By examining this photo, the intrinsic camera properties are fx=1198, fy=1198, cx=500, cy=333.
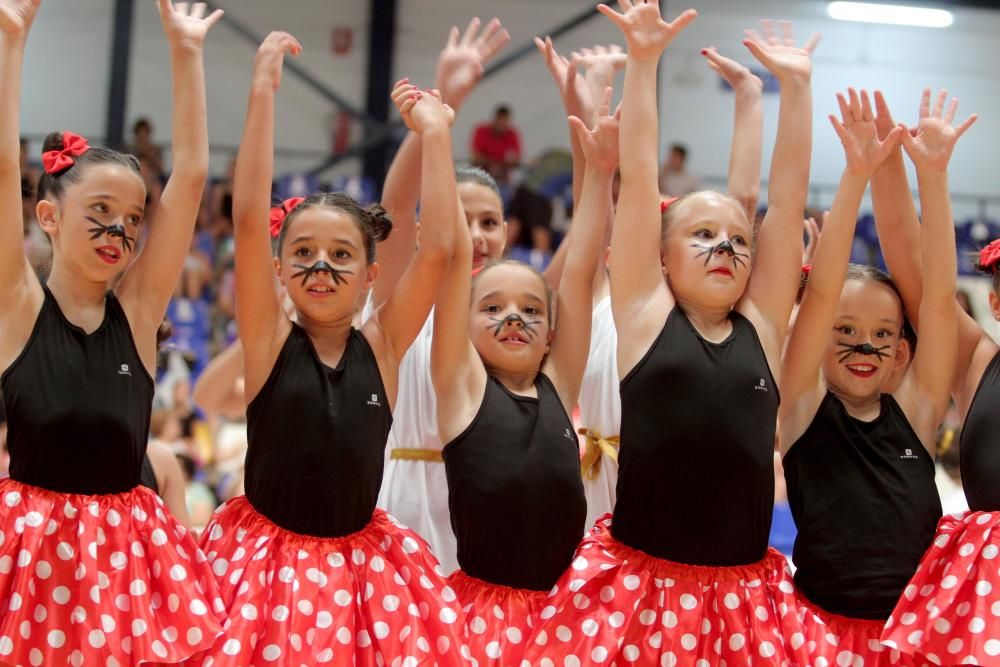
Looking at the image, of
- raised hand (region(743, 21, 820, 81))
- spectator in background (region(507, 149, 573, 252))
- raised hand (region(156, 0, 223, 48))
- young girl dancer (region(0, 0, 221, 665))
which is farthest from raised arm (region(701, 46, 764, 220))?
spectator in background (region(507, 149, 573, 252))

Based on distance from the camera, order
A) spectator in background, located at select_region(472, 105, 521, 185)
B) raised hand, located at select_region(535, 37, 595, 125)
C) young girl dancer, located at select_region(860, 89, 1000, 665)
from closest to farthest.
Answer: young girl dancer, located at select_region(860, 89, 1000, 665) → raised hand, located at select_region(535, 37, 595, 125) → spectator in background, located at select_region(472, 105, 521, 185)

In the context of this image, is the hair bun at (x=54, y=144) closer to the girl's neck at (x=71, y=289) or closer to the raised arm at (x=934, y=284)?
the girl's neck at (x=71, y=289)

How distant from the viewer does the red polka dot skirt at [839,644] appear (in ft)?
9.46

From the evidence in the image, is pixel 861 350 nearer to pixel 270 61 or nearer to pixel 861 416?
pixel 861 416

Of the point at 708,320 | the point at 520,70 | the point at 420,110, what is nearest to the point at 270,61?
the point at 420,110

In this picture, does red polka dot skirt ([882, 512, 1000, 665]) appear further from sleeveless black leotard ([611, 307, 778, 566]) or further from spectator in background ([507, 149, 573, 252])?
spectator in background ([507, 149, 573, 252])

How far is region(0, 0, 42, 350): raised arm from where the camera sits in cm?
270

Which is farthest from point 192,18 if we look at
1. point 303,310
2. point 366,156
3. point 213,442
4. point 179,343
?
point 366,156

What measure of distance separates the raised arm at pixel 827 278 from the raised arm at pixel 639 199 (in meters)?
0.38

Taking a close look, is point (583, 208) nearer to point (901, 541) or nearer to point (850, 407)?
point (850, 407)

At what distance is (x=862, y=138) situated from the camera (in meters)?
3.16

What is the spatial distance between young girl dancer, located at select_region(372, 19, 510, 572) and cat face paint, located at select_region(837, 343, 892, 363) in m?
1.12

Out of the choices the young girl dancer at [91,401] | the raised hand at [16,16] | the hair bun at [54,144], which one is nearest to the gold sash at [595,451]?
the young girl dancer at [91,401]

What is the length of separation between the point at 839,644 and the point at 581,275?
1.15m
